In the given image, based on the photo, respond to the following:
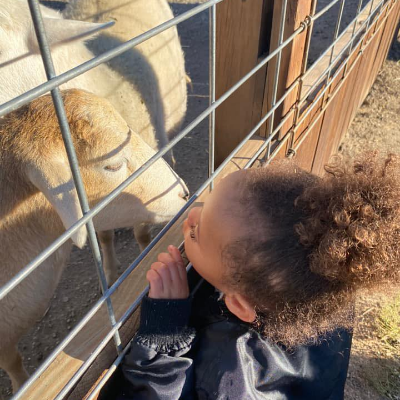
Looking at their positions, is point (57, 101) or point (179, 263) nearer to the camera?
point (57, 101)

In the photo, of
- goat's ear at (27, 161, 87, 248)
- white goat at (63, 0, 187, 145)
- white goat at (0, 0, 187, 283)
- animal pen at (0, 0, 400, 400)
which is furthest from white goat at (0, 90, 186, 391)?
white goat at (63, 0, 187, 145)

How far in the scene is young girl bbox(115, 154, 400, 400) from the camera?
875mm

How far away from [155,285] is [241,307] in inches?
10.0

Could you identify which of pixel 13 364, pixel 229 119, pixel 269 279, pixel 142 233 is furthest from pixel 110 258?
pixel 269 279

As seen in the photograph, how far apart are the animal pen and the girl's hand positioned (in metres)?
0.06

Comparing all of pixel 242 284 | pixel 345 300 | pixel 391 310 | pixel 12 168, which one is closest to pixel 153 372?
pixel 242 284

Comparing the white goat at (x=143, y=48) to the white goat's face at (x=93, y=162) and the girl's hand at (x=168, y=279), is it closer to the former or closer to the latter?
the white goat's face at (x=93, y=162)

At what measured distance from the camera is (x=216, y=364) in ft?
3.55

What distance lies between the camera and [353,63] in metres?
3.15

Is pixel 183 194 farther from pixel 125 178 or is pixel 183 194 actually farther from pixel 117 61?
pixel 117 61

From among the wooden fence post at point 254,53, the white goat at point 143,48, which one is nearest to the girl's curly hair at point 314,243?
the wooden fence post at point 254,53

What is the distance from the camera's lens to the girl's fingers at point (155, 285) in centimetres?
113

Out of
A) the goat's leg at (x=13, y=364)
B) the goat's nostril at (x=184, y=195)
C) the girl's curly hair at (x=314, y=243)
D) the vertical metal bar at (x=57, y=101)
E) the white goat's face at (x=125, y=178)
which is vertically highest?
the vertical metal bar at (x=57, y=101)

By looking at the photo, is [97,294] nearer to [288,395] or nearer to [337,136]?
[288,395]
